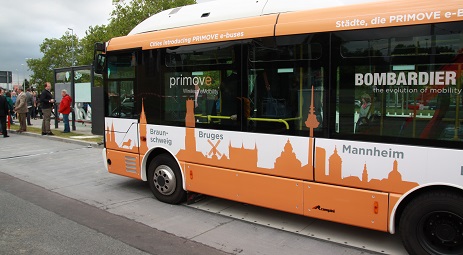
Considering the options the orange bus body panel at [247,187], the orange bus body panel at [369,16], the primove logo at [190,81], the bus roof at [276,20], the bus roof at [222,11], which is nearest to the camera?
the orange bus body panel at [369,16]

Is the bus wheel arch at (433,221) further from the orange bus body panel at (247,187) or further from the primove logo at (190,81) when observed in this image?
the primove logo at (190,81)

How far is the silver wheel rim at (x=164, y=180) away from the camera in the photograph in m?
5.88

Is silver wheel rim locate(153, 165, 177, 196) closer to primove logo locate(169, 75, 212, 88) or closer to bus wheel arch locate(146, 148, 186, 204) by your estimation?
bus wheel arch locate(146, 148, 186, 204)

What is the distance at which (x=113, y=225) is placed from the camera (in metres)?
5.09

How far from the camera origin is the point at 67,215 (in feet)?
18.0

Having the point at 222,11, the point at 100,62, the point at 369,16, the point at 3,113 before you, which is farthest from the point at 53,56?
the point at 369,16

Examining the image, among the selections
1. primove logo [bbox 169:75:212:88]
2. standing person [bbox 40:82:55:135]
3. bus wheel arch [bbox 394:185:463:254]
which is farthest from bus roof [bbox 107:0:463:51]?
standing person [bbox 40:82:55:135]

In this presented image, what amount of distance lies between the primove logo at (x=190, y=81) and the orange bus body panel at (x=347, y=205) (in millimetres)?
2039

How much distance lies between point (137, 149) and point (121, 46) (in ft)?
5.85

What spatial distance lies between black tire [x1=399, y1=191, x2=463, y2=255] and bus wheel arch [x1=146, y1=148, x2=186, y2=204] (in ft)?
10.5

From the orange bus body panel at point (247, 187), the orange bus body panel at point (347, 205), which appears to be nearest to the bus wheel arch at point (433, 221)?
the orange bus body panel at point (347, 205)

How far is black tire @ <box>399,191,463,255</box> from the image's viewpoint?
3576mm

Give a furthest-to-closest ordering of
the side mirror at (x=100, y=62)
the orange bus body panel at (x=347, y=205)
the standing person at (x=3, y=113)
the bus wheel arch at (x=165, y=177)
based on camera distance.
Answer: the standing person at (x=3, y=113), the side mirror at (x=100, y=62), the bus wheel arch at (x=165, y=177), the orange bus body panel at (x=347, y=205)

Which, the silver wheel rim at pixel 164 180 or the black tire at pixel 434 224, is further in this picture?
the silver wheel rim at pixel 164 180
